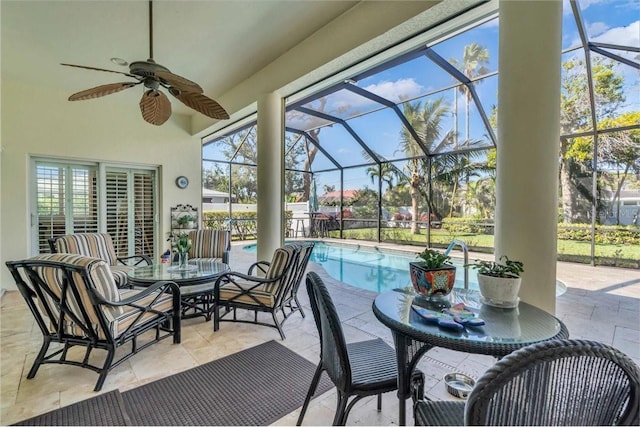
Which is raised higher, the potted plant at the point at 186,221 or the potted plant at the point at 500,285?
the potted plant at the point at 186,221

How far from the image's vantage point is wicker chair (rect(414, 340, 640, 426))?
803 millimetres

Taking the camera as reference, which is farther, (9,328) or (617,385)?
(9,328)

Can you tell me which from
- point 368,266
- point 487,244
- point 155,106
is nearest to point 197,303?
point 155,106

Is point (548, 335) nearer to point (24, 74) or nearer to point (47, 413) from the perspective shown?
point (47, 413)

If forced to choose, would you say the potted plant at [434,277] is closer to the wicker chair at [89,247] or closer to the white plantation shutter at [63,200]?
the wicker chair at [89,247]

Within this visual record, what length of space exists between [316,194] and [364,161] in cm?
246

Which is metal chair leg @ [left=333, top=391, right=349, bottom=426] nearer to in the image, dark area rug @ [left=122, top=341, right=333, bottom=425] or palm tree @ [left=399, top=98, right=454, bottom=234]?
dark area rug @ [left=122, top=341, right=333, bottom=425]

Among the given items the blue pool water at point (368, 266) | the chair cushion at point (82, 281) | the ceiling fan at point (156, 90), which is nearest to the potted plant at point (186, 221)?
the blue pool water at point (368, 266)

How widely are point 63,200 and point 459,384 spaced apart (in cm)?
675

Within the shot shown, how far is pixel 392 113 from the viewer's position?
24.3ft

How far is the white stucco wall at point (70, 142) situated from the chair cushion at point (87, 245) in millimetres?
1483

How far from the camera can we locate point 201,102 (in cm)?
305

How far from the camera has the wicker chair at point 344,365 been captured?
4.60 ft

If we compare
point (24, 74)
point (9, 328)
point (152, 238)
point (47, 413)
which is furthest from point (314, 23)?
point (152, 238)
